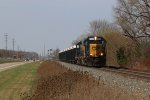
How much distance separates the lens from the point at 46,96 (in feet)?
45.1

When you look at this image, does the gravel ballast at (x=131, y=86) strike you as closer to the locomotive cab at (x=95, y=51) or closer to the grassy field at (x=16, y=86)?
the grassy field at (x=16, y=86)

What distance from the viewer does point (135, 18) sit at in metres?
58.4

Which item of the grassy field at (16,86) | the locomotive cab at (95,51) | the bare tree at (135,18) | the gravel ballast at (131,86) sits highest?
the bare tree at (135,18)

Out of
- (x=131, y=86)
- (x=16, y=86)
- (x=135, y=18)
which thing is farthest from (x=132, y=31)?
(x=131, y=86)

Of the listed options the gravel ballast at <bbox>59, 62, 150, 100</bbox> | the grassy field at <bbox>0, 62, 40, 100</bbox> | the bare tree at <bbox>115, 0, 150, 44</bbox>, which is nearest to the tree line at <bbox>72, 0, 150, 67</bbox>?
the bare tree at <bbox>115, 0, 150, 44</bbox>

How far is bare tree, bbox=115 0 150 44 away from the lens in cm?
5681

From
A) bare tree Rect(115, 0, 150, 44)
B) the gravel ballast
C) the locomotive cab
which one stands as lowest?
the gravel ballast

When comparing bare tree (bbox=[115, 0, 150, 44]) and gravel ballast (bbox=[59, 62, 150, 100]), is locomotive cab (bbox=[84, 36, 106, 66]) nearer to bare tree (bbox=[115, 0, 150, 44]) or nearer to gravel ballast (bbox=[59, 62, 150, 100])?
bare tree (bbox=[115, 0, 150, 44])

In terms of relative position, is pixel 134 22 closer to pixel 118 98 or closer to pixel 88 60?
pixel 88 60

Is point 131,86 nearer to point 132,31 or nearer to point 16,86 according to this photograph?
point 16,86

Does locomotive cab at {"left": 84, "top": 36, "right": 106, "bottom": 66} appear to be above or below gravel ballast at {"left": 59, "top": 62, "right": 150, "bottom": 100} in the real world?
above

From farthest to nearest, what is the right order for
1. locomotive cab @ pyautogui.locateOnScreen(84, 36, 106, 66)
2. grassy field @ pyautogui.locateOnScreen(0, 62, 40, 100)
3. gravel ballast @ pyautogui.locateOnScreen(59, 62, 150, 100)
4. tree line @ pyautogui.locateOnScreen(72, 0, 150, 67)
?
tree line @ pyautogui.locateOnScreen(72, 0, 150, 67) < locomotive cab @ pyautogui.locateOnScreen(84, 36, 106, 66) < grassy field @ pyautogui.locateOnScreen(0, 62, 40, 100) < gravel ballast @ pyautogui.locateOnScreen(59, 62, 150, 100)

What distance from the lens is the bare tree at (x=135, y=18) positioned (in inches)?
2237

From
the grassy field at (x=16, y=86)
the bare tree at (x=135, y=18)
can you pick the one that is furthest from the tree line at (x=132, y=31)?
the grassy field at (x=16, y=86)
